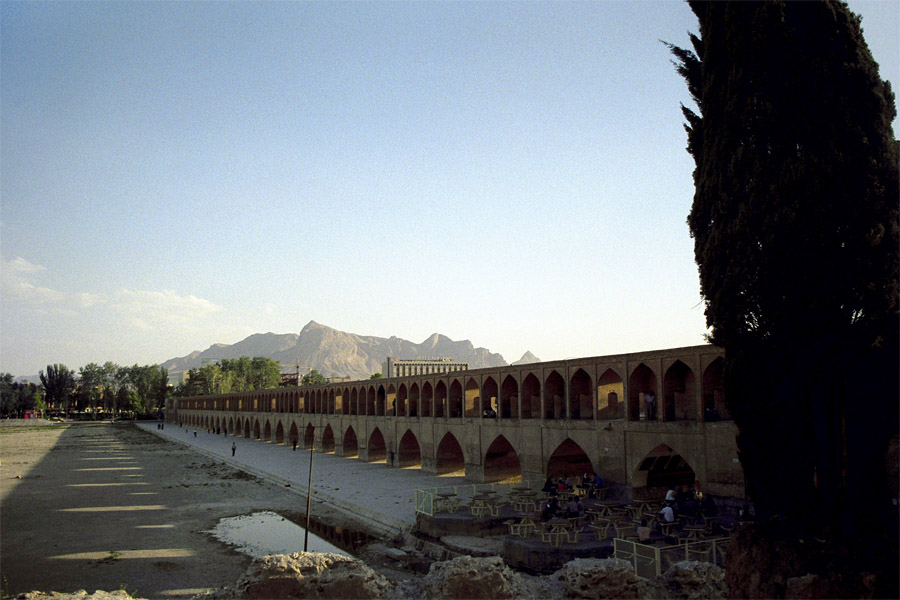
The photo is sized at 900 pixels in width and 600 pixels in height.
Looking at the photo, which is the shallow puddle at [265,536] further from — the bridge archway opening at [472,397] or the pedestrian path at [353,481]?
the bridge archway opening at [472,397]

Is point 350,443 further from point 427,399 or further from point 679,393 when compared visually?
point 679,393

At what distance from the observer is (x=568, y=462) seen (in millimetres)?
26203

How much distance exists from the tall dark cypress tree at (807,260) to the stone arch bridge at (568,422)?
8308 millimetres

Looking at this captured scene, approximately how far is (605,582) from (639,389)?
12.9m

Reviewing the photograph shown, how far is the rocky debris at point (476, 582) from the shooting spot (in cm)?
1005

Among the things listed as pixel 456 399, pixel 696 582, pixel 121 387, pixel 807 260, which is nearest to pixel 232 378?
pixel 121 387

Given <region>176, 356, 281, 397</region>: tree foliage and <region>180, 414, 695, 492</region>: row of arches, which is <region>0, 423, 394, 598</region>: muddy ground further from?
<region>176, 356, 281, 397</region>: tree foliage

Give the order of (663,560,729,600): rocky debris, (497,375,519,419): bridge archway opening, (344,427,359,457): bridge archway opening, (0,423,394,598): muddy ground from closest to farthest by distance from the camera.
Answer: (663,560,729,600): rocky debris, (0,423,394,598): muddy ground, (497,375,519,419): bridge archway opening, (344,427,359,457): bridge archway opening

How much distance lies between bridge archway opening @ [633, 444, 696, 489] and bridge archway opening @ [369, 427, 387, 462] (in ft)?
78.6

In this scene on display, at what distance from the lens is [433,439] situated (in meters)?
34.6

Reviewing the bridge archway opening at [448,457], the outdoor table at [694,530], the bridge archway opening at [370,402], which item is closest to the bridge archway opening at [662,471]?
the outdoor table at [694,530]

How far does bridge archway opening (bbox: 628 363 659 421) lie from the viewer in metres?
22.1

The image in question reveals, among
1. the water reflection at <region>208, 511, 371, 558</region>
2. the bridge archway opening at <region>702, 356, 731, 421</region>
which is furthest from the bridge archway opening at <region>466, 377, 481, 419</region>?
the bridge archway opening at <region>702, 356, 731, 421</region>

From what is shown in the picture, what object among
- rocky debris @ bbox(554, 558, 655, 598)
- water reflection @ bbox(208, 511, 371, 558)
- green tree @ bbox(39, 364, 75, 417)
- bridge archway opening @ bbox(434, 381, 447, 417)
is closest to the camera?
rocky debris @ bbox(554, 558, 655, 598)
